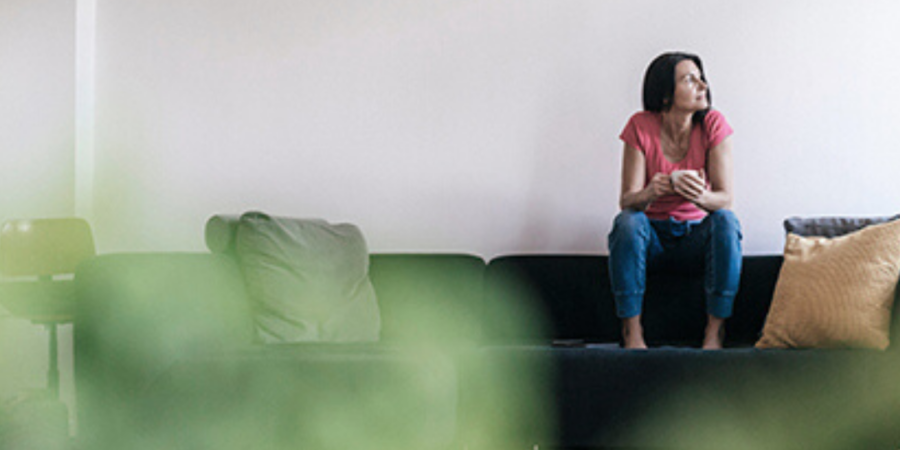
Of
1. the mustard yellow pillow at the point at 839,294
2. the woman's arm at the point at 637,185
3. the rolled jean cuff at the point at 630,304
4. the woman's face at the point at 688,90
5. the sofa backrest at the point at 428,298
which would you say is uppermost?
the woman's face at the point at 688,90

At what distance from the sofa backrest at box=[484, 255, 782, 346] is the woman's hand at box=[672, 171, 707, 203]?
1.00ft

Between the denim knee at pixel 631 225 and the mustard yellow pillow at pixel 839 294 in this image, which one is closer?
the mustard yellow pillow at pixel 839 294

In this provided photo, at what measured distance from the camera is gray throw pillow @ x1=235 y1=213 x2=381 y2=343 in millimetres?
2266

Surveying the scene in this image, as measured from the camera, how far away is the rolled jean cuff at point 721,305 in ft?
7.94

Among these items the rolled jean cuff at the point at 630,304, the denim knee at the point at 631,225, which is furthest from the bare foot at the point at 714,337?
the denim knee at the point at 631,225

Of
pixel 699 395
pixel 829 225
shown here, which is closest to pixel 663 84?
pixel 829 225

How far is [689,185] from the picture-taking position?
8.12 feet

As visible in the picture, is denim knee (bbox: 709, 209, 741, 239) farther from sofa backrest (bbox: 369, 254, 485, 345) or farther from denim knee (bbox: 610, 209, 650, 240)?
sofa backrest (bbox: 369, 254, 485, 345)

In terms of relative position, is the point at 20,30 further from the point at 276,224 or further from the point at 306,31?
the point at 276,224

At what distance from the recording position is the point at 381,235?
325 centimetres

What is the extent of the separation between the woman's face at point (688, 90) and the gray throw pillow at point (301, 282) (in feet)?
3.98

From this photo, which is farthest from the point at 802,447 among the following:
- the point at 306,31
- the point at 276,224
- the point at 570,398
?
the point at 306,31

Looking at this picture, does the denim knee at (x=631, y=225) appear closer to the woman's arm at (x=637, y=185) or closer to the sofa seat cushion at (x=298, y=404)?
the woman's arm at (x=637, y=185)

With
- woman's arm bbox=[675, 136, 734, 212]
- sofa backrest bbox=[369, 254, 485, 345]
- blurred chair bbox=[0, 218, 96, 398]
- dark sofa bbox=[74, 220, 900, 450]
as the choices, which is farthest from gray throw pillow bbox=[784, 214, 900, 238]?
blurred chair bbox=[0, 218, 96, 398]
